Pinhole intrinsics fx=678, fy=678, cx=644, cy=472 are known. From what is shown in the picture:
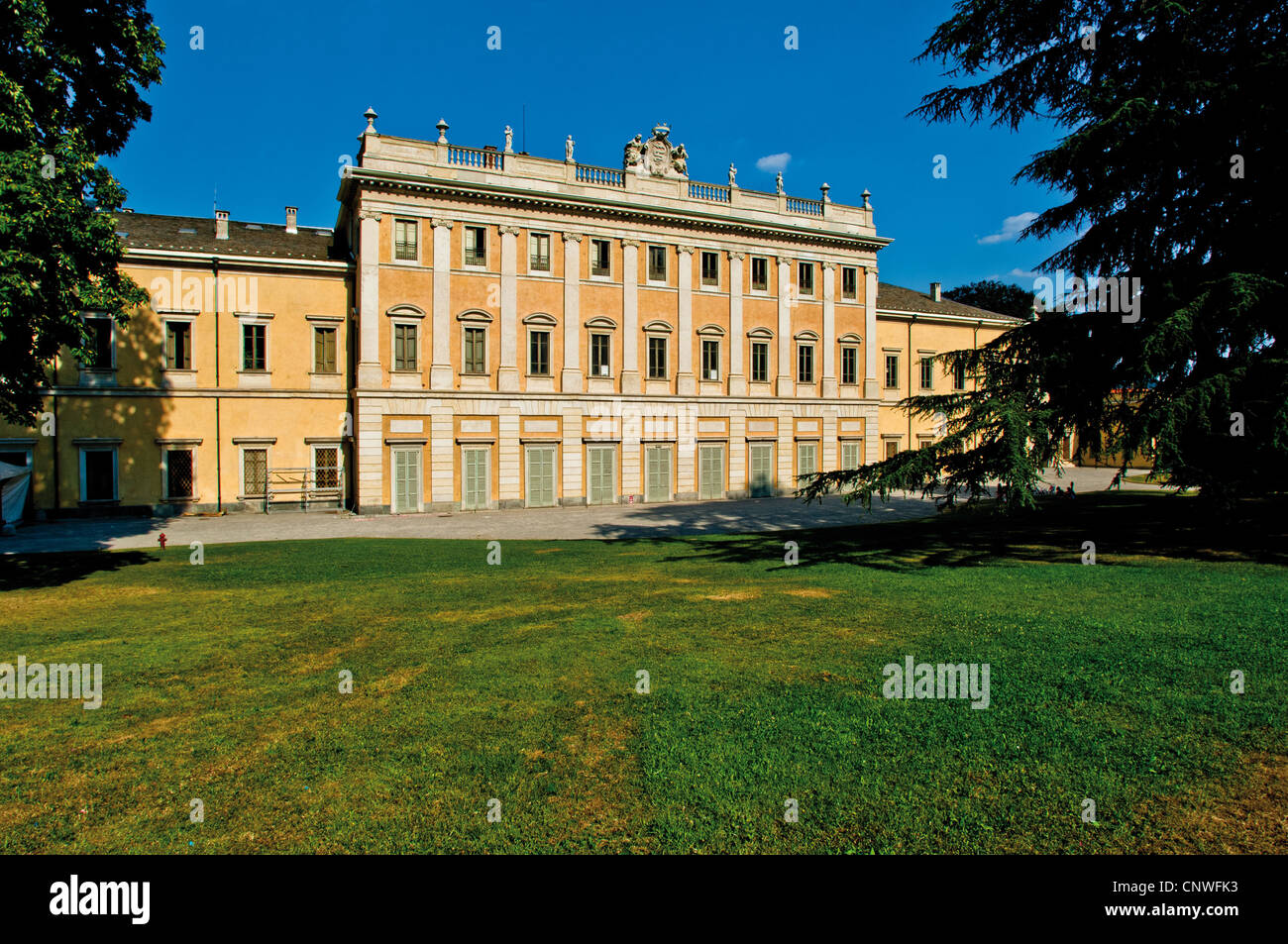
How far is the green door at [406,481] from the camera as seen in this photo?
28391 mm

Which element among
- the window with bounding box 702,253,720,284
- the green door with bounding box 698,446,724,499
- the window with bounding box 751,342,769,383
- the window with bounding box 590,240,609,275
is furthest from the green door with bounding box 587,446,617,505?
the window with bounding box 702,253,720,284

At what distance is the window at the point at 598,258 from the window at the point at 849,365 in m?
14.1

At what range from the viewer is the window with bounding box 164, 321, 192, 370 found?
1101 inches

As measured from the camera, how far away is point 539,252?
101ft

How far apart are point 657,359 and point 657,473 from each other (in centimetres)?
560

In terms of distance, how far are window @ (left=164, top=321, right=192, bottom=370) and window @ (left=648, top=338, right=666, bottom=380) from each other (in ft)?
64.7

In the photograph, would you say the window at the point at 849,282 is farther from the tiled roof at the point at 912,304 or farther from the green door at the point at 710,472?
the green door at the point at 710,472

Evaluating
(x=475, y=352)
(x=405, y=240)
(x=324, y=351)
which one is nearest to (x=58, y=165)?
(x=405, y=240)

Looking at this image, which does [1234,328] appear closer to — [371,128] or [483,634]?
[483,634]

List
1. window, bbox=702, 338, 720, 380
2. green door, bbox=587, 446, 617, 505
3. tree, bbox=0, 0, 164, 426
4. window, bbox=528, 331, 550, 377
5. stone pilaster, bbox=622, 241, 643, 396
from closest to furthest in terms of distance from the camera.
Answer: tree, bbox=0, 0, 164, 426, window, bbox=528, 331, 550, 377, green door, bbox=587, 446, 617, 505, stone pilaster, bbox=622, 241, 643, 396, window, bbox=702, 338, 720, 380

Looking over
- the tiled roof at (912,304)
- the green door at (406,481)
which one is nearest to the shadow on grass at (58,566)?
the green door at (406,481)

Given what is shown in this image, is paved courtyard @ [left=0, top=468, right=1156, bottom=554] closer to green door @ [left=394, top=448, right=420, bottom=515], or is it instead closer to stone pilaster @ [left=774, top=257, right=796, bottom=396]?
green door @ [left=394, top=448, right=420, bottom=515]

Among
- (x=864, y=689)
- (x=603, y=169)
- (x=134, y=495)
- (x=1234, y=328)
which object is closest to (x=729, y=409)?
(x=603, y=169)
